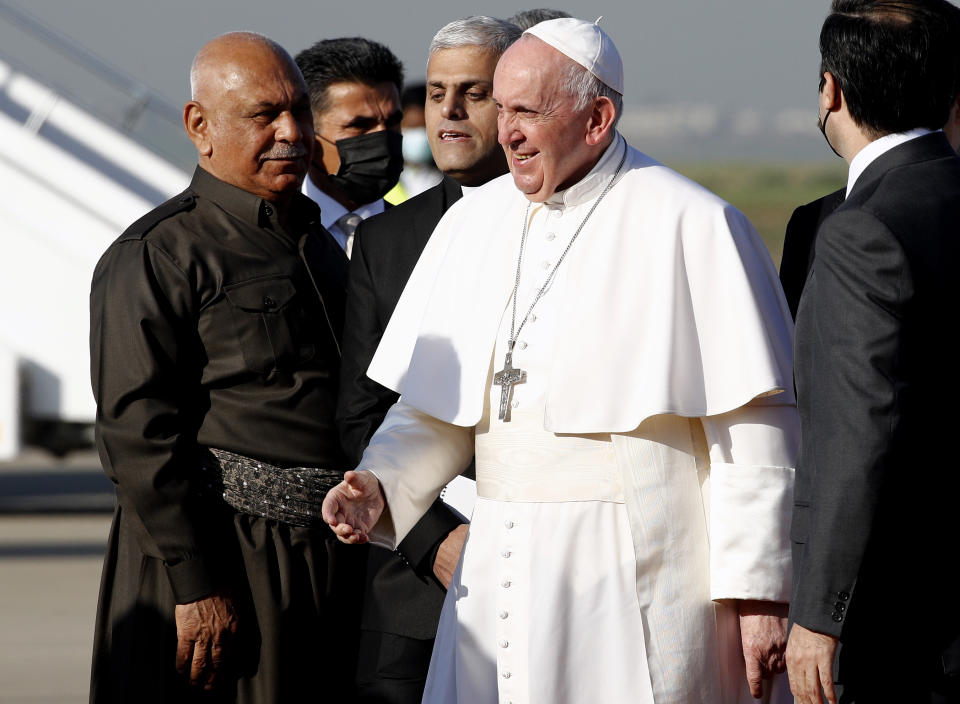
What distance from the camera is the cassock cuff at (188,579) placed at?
3.50 m

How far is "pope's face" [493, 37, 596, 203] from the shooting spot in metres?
3.31

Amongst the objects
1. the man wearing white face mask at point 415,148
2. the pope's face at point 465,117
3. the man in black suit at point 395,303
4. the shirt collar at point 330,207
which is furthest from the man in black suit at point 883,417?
the man wearing white face mask at point 415,148

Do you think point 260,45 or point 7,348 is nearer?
point 260,45

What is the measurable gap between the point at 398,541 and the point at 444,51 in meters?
1.48

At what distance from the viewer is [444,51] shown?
4.23 m

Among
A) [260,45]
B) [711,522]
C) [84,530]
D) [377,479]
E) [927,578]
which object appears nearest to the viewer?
[927,578]

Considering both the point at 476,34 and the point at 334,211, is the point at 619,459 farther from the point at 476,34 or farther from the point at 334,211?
the point at 334,211

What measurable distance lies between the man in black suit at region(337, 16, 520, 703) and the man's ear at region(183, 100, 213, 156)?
47 centimetres

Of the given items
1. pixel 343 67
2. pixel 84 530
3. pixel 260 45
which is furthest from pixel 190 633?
pixel 84 530

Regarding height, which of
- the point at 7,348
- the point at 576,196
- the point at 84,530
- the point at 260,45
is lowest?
the point at 84,530

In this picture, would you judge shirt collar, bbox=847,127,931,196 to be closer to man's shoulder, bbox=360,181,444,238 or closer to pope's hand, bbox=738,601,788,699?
pope's hand, bbox=738,601,788,699

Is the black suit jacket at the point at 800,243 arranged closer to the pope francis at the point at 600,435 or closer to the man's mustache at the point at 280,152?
the pope francis at the point at 600,435

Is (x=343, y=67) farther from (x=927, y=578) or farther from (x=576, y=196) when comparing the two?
(x=927, y=578)

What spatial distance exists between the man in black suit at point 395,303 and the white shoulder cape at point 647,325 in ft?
1.15
